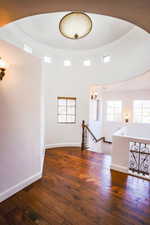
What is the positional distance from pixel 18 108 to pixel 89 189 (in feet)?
6.91

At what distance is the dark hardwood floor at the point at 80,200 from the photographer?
1.75 metres

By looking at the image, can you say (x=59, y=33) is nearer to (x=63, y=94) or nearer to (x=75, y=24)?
(x=75, y=24)

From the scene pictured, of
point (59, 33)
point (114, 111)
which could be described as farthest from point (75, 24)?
point (114, 111)

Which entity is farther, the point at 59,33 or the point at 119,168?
the point at 59,33

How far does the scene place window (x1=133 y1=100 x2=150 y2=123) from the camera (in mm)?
6773

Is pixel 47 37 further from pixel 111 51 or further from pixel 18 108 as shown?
pixel 18 108

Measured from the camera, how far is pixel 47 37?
4.47 metres

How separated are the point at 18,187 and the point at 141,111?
6.83 m

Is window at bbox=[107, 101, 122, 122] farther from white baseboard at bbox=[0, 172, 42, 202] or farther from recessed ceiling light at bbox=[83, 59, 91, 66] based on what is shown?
white baseboard at bbox=[0, 172, 42, 202]

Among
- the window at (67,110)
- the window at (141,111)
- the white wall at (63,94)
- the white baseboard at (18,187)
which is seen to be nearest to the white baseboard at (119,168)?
the white baseboard at (18,187)

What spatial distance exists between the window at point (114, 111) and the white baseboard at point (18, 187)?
597 cm

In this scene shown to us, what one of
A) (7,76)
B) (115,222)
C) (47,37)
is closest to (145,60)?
(47,37)

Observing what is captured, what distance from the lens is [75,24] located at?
2.93m

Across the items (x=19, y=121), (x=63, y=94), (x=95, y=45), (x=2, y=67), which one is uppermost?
(x=95, y=45)
